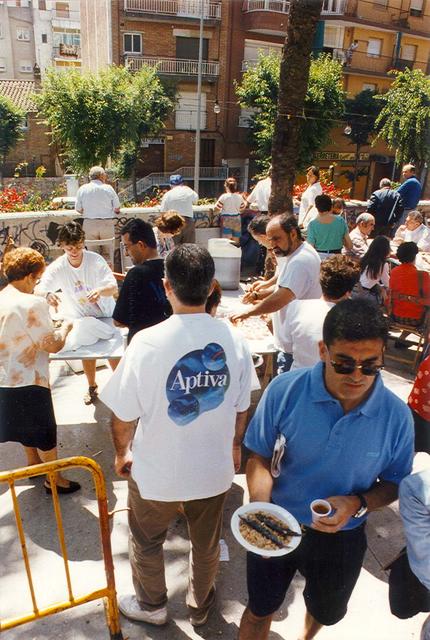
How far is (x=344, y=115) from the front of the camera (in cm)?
3020

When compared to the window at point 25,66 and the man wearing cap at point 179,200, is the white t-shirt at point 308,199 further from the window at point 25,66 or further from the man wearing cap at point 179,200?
the window at point 25,66

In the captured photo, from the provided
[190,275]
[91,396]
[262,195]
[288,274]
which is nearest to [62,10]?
[262,195]

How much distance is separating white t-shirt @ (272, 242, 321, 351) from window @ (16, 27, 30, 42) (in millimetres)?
48716

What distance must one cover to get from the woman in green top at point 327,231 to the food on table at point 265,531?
4937 millimetres

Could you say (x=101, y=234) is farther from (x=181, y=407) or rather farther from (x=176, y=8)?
(x=176, y=8)

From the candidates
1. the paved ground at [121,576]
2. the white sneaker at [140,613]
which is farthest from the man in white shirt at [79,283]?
the white sneaker at [140,613]

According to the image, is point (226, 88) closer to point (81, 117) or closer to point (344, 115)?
point (344, 115)

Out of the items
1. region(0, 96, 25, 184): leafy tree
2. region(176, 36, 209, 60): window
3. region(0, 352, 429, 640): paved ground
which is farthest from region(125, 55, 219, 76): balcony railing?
region(0, 352, 429, 640): paved ground

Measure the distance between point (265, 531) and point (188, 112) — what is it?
109 ft

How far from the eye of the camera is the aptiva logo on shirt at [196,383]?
206 centimetres

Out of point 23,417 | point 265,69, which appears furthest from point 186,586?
point 265,69

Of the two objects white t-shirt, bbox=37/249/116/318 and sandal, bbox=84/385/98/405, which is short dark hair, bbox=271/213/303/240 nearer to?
white t-shirt, bbox=37/249/116/318

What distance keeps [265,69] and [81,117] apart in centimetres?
1133

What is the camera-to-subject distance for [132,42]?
2914 cm
